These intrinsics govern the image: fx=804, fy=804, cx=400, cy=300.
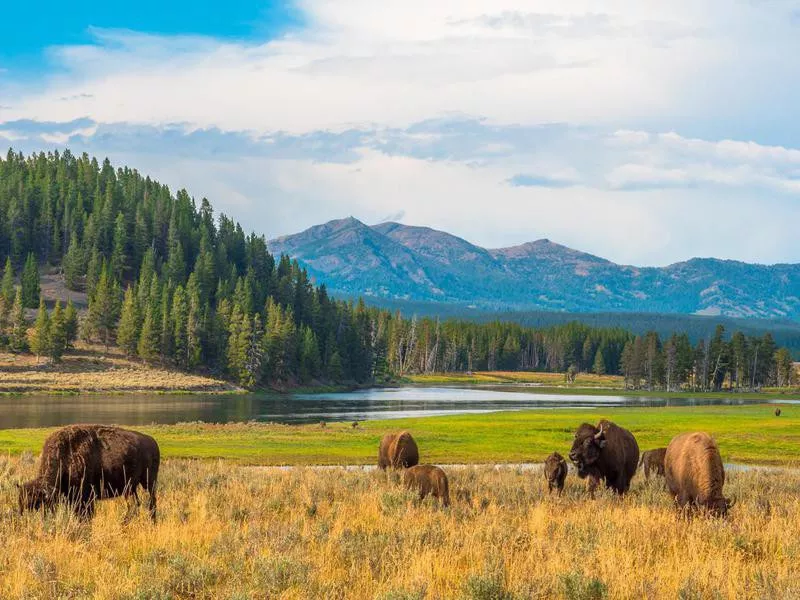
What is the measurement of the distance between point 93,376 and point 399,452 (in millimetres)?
100590

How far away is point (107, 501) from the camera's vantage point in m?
17.6

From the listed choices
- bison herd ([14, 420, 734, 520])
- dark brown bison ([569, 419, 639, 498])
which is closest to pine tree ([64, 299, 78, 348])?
bison herd ([14, 420, 734, 520])

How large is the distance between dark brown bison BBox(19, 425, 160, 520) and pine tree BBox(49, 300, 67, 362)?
368 ft

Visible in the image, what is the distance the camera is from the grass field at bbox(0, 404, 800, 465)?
38875 millimetres

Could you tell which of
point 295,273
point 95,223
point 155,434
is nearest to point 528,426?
point 155,434

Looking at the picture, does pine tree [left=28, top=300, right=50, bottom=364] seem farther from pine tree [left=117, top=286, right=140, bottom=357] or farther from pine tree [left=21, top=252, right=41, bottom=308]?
pine tree [left=21, top=252, right=41, bottom=308]

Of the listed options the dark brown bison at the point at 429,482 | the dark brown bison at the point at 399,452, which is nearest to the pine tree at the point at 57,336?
the dark brown bison at the point at 399,452

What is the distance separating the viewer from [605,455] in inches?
858

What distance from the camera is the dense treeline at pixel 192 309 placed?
134625 mm

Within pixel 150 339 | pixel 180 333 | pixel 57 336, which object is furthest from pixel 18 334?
pixel 180 333

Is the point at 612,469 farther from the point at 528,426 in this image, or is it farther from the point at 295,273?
the point at 295,273

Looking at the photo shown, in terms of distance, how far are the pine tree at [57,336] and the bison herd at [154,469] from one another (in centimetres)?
10945

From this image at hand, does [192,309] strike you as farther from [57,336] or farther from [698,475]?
[698,475]

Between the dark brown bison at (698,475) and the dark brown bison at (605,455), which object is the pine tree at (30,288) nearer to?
the dark brown bison at (605,455)
